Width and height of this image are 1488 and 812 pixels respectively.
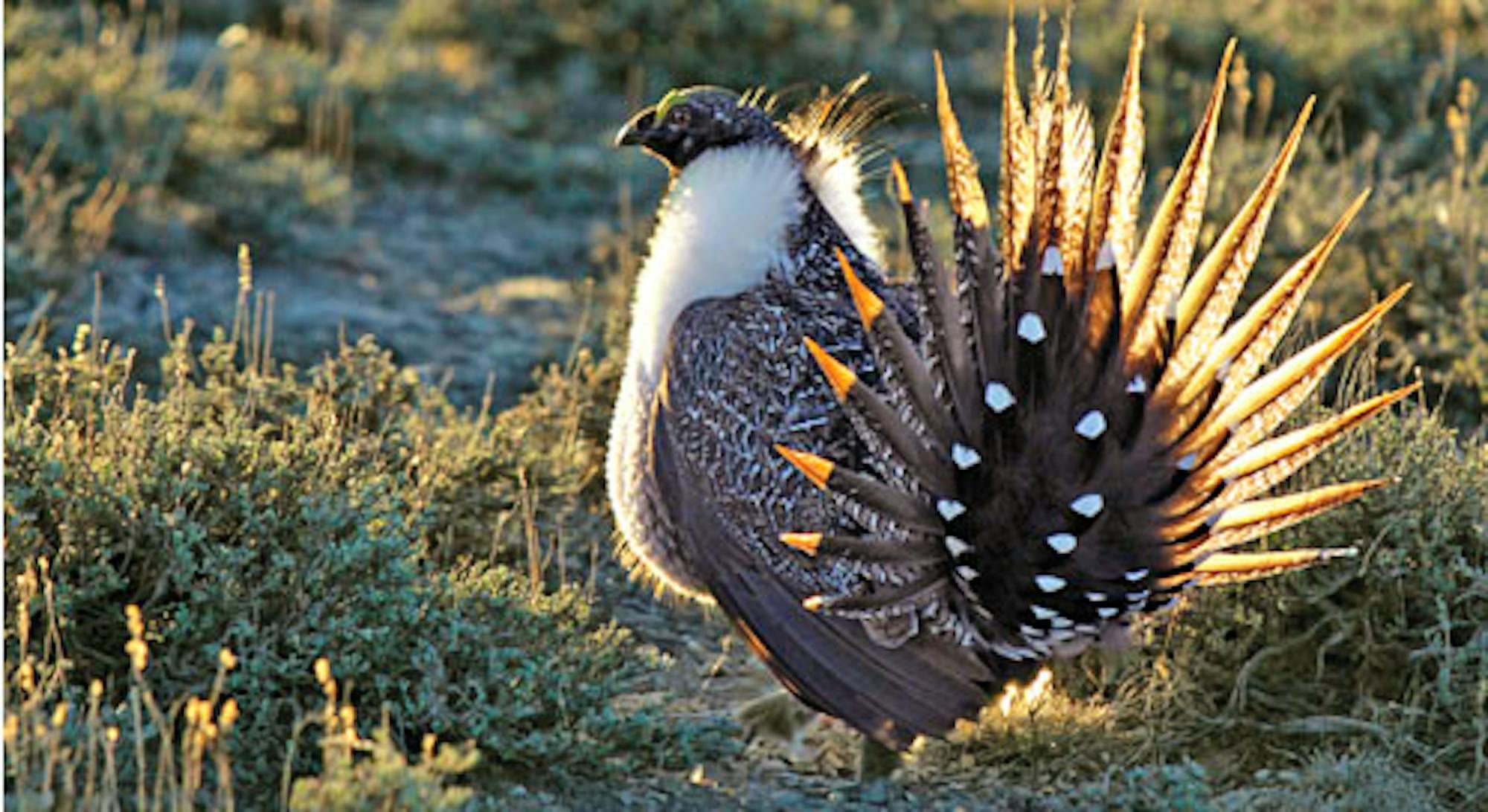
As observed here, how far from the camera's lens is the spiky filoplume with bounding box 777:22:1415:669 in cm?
329

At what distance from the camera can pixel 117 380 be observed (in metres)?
5.04

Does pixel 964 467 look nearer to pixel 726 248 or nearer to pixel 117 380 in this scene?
pixel 726 248

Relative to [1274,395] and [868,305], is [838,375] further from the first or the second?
[1274,395]

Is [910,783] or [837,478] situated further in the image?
[910,783]

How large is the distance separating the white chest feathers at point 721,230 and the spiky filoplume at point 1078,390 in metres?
0.75

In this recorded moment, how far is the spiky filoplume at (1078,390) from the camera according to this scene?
3291 mm

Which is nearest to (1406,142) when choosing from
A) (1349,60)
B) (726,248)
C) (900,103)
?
(1349,60)

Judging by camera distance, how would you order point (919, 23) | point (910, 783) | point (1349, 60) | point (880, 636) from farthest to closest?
point (919, 23)
point (1349, 60)
point (910, 783)
point (880, 636)

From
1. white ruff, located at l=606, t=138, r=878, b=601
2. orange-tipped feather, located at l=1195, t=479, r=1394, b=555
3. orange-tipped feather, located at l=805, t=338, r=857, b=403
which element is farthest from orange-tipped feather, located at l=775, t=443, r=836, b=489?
white ruff, located at l=606, t=138, r=878, b=601

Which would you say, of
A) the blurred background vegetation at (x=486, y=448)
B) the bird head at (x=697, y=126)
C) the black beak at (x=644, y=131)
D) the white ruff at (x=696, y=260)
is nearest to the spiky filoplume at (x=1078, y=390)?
the blurred background vegetation at (x=486, y=448)

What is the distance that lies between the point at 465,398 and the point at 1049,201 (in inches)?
114

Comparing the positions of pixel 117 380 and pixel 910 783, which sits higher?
pixel 117 380

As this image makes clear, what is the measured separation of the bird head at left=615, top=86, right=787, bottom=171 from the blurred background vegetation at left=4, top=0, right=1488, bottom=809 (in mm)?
377

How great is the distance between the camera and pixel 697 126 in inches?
167
